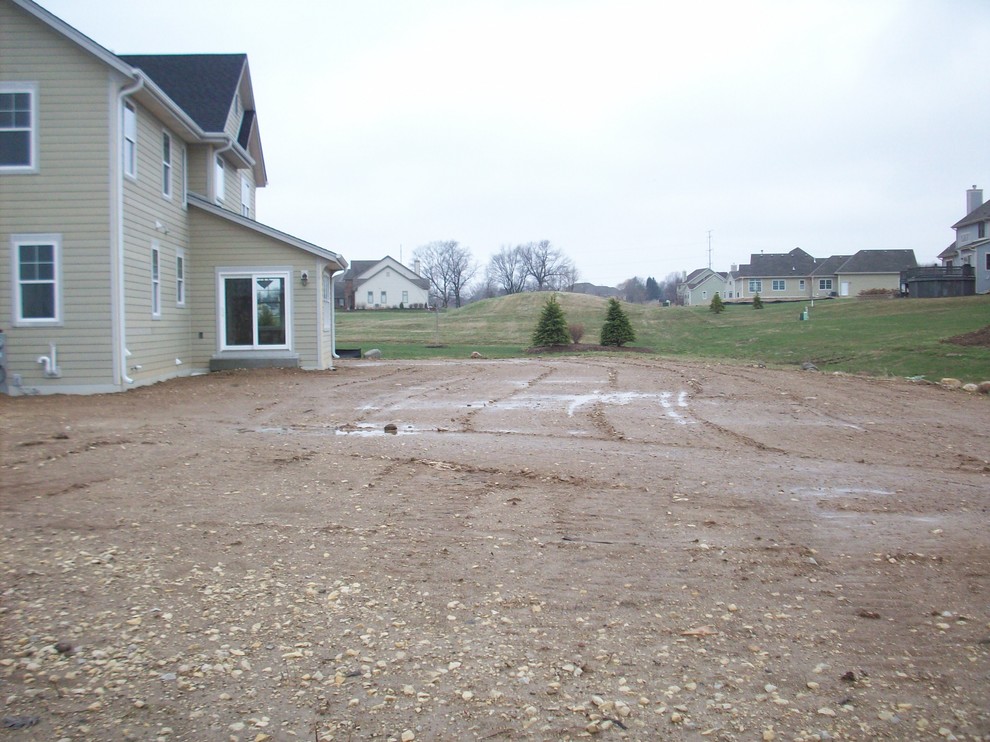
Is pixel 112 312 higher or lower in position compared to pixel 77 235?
lower

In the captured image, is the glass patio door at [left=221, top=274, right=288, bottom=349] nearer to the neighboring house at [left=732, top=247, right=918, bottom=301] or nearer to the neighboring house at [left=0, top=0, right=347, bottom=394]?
the neighboring house at [left=0, top=0, right=347, bottom=394]

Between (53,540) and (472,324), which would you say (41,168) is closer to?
(53,540)

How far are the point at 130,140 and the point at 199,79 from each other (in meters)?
6.97

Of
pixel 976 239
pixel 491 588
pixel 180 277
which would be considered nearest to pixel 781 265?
pixel 976 239

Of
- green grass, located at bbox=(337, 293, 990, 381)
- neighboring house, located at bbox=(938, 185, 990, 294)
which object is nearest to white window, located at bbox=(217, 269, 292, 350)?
green grass, located at bbox=(337, 293, 990, 381)

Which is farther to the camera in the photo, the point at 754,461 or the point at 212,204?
the point at 212,204

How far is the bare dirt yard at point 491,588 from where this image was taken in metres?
3.62

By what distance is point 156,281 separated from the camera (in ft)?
57.8

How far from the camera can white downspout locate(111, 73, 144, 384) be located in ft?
49.8

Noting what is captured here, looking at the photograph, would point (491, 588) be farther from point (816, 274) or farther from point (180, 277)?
point (816, 274)

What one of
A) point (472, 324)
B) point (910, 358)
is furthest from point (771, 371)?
point (472, 324)

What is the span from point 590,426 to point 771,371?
11.7 m

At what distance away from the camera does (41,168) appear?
15.1 metres

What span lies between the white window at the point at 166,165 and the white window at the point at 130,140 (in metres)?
1.89
